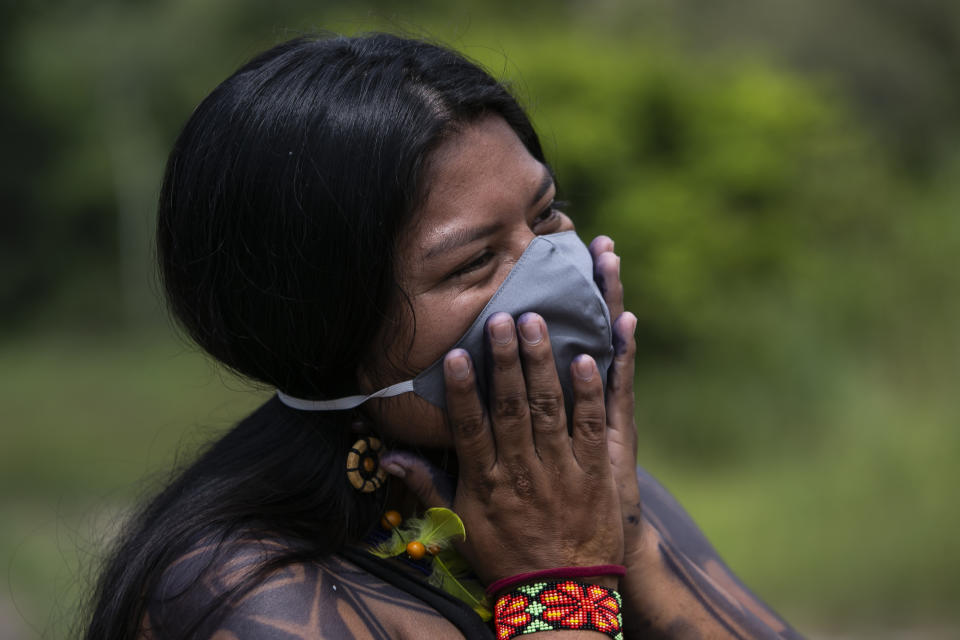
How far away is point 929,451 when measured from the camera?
6309mm

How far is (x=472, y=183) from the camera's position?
6.64 feet

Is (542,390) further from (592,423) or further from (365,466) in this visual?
(365,466)

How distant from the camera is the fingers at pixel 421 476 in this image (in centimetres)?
207

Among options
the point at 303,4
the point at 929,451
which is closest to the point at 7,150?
the point at 303,4

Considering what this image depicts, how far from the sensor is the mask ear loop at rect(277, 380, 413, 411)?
6.78 ft

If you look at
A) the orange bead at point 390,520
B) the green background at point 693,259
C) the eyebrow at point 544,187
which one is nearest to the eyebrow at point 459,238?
the eyebrow at point 544,187

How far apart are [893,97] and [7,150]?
11434 millimetres

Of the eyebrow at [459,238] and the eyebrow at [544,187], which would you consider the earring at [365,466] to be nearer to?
the eyebrow at [459,238]

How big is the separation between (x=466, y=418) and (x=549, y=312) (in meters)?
0.27

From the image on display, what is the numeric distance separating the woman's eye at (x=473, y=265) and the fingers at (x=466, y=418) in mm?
167

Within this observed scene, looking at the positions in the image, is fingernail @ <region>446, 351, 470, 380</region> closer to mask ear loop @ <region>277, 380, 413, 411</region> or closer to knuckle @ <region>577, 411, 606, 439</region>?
mask ear loop @ <region>277, 380, 413, 411</region>

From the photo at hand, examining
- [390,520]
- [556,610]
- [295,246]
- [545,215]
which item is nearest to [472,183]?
[545,215]

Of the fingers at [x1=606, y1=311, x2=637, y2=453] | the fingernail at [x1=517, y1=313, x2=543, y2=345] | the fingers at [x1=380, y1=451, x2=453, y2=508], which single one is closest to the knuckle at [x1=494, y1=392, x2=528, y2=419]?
the fingernail at [x1=517, y1=313, x2=543, y2=345]

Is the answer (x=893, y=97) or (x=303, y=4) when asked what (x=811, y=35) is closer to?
(x=893, y=97)
